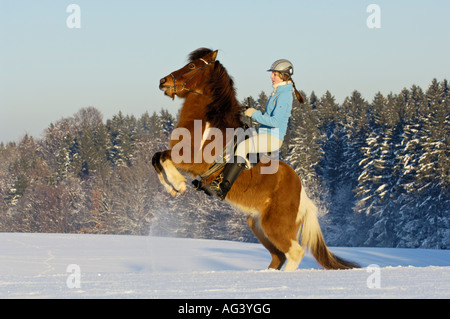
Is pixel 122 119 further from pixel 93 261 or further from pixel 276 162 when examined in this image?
pixel 276 162

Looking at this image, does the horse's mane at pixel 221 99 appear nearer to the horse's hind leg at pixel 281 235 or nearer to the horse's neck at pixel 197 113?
the horse's neck at pixel 197 113

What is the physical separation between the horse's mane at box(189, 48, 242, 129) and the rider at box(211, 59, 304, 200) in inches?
14.0

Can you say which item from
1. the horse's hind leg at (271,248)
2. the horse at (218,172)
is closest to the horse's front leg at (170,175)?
the horse at (218,172)

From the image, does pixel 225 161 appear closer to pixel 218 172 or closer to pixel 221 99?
pixel 218 172

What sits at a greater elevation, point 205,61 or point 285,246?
point 205,61

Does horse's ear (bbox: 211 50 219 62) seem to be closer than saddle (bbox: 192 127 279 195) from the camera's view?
No

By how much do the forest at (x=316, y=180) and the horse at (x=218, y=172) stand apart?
162 ft

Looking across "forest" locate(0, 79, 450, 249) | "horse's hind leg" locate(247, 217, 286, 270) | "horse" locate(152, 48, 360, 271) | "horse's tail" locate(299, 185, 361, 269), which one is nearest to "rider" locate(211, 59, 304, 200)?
"horse" locate(152, 48, 360, 271)

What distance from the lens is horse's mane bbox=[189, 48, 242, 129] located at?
31.1ft

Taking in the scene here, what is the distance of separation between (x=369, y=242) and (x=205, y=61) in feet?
189

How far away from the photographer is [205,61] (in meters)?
9.69

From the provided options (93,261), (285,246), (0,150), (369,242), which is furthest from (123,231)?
(285,246)

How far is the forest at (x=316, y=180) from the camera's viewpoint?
58.7 meters

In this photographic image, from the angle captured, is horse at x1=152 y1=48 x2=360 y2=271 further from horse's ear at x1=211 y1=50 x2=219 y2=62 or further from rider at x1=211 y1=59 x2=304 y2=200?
rider at x1=211 y1=59 x2=304 y2=200
